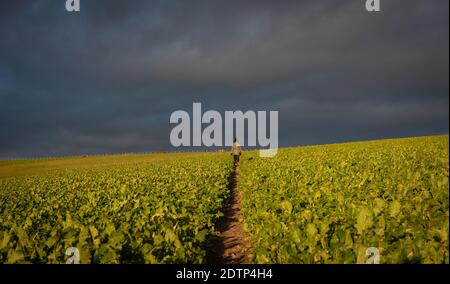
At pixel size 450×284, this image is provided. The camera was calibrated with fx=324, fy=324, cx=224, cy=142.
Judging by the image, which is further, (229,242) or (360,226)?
(229,242)

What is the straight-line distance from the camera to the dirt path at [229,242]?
9.02 metres

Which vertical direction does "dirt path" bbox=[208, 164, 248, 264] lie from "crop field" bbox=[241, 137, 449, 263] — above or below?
below

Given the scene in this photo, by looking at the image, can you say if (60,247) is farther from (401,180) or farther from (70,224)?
(401,180)

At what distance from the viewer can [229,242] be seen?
10391mm

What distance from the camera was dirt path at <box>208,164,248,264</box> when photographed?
9.02 m

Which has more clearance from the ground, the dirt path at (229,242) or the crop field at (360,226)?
the crop field at (360,226)

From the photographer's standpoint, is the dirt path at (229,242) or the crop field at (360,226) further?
the dirt path at (229,242)

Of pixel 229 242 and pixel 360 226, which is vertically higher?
pixel 360 226

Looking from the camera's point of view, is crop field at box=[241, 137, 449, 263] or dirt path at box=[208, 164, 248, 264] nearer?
crop field at box=[241, 137, 449, 263]
